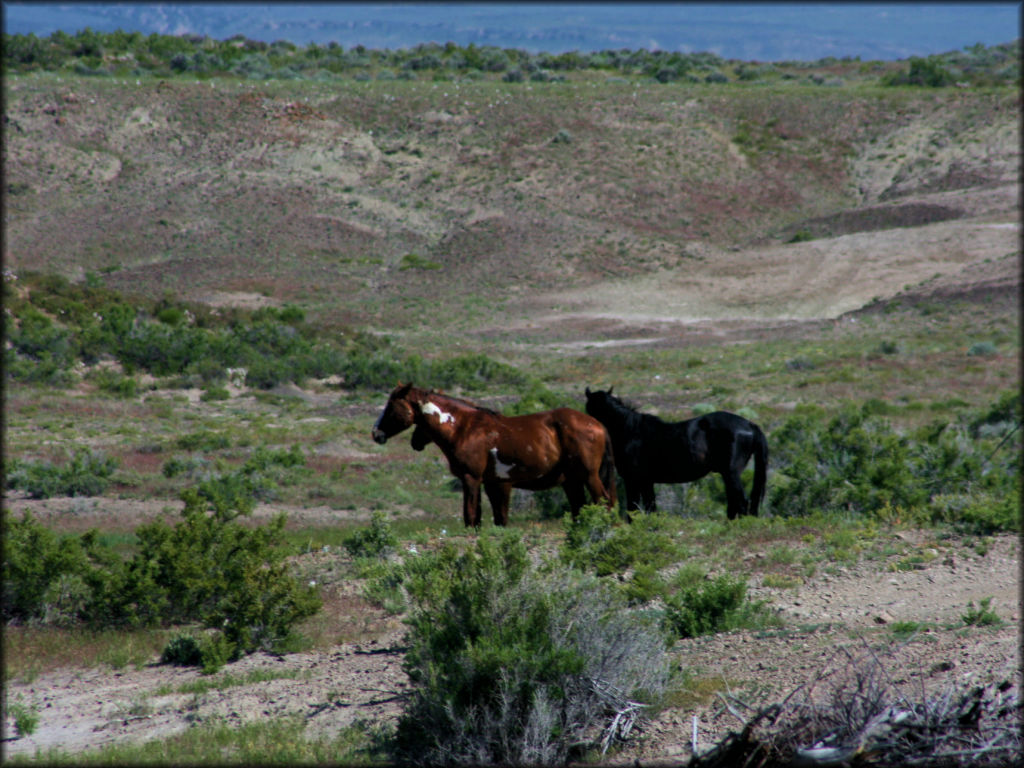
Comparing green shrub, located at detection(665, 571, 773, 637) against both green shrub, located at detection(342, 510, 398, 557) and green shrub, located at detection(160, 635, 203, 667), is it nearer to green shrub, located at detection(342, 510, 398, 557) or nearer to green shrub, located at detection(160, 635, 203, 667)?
green shrub, located at detection(342, 510, 398, 557)

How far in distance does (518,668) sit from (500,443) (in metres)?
5.87

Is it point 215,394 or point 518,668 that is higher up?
point 518,668

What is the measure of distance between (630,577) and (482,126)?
62287mm

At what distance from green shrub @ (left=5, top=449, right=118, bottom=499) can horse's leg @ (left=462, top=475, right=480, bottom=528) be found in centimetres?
858

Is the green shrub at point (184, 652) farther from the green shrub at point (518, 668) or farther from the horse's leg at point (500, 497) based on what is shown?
the horse's leg at point (500, 497)

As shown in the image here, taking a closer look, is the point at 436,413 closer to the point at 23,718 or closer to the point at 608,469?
the point at 608,469

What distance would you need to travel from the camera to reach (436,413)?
11875mm

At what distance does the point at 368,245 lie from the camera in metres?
57.9

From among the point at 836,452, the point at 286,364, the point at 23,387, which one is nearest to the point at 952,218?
the point at 286,364

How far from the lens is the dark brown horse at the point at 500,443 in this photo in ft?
38.5

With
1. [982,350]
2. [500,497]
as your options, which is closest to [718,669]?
[500,497]

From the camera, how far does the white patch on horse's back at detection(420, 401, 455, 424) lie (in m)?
11.9

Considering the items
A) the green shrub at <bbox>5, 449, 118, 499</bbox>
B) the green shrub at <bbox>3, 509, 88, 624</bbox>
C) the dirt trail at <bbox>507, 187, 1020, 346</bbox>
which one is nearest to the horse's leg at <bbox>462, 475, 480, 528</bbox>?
the green shrub at <bbox>3, 509, 88, 624</bbox>

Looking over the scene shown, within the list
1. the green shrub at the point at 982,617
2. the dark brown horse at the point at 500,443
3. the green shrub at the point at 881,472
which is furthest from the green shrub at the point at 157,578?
the green shrub at the point at 881,472
